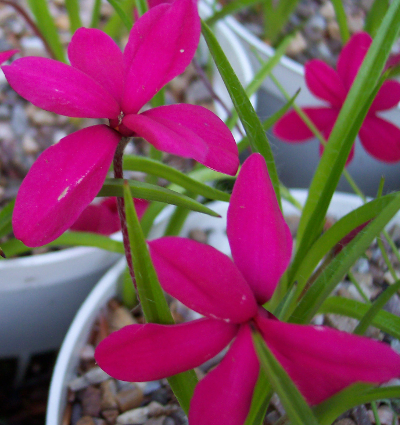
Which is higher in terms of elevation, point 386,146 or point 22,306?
point 386,146

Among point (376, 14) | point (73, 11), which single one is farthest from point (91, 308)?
point (376, 14)

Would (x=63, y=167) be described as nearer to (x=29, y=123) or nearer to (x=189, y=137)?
(x=189, y=137)

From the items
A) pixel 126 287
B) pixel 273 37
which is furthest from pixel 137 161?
pixel 273 37

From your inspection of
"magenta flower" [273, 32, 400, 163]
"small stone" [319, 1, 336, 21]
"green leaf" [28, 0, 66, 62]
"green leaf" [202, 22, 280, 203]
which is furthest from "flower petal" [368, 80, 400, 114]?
"small stone" [319, 1, 336, 21]

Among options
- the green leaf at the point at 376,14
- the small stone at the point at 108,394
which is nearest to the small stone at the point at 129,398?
the small stone at the point at 108,394

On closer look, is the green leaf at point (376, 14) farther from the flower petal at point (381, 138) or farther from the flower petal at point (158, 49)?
the flower petal at point (158, 49)

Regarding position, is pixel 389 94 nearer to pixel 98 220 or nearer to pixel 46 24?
pixel 98 220
